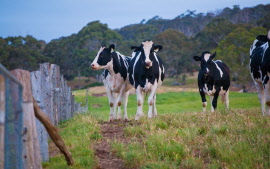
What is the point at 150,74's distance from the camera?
11805mm

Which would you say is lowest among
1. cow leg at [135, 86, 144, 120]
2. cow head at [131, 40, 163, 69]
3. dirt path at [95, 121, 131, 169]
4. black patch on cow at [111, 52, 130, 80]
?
dirt path at [95, 121, 131, 169]

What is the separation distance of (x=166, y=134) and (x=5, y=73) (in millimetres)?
4738

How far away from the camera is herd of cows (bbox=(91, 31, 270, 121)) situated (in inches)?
451

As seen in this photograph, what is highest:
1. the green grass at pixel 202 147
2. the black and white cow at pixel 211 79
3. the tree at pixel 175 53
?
the tree at pixel 175 53

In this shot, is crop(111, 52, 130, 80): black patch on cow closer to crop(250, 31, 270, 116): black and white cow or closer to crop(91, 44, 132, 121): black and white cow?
crop(91, 44, 132, 121): black and white cow

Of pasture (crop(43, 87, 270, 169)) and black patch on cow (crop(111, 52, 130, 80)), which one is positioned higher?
black patch on cow (crop(111, 52, 130, 80))

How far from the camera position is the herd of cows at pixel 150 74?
37.6ft

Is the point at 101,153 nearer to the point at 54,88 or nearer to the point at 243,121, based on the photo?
the point at 243,121

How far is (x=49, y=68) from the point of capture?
10.6 m

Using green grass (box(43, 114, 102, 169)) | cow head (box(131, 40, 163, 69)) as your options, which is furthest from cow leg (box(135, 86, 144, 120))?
green grass (box(43, 114, 102, 169))

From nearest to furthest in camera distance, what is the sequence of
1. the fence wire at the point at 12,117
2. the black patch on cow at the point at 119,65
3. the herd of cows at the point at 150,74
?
the fence wire at the point at 12,117 → the herd of cows at the point at 150,74 → the black patch on cow at the point at 119,65

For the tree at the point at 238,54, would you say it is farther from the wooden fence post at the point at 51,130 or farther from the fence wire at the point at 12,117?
the fence wire at the point at 12,117

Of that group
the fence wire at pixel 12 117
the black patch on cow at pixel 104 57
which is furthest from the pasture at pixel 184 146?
the black patch on cow at pixel 104 57

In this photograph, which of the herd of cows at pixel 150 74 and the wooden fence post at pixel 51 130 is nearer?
the wooden fence post at pixel 51 130
